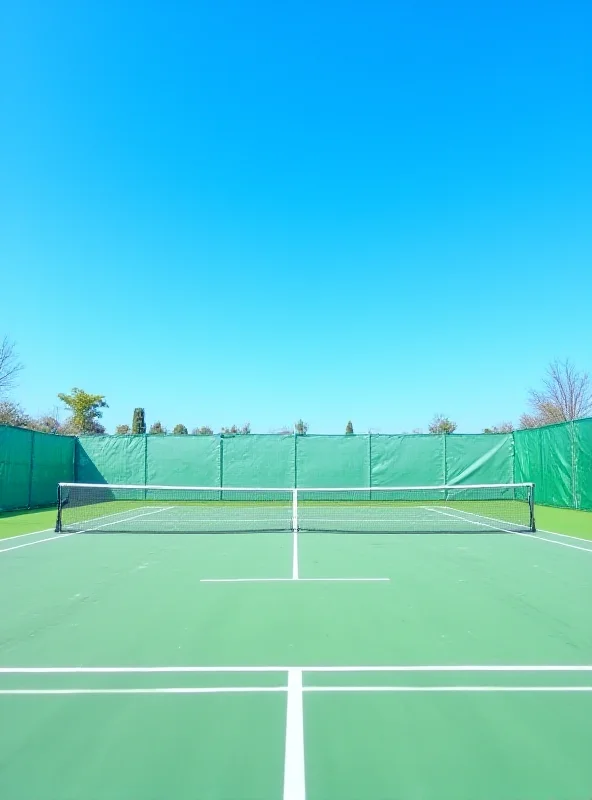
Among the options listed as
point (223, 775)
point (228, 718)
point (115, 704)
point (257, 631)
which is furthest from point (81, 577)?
point (223, 775)

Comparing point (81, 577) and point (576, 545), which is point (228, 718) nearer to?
point (81, 577)

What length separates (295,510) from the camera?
40.0ft

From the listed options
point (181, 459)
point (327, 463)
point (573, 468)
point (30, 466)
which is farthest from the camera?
point (181, 459)

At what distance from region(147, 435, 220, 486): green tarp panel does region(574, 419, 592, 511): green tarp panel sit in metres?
Result: 11.6

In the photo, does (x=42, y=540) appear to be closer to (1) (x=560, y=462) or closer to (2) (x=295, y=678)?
(2) (x=295, y=678)

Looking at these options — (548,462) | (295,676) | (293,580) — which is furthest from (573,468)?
(295,676)

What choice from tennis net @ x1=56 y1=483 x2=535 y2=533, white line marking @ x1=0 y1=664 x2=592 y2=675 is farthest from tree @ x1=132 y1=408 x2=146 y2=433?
white line marking @ x1=0 y1=664 x2=592 y2=675

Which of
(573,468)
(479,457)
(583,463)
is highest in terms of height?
(479,457)

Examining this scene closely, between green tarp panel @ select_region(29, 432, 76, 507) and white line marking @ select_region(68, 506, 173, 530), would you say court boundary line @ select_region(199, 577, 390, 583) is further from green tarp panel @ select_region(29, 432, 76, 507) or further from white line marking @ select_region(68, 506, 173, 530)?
green tarp panel @ select_region(29, 432, 76, 507)

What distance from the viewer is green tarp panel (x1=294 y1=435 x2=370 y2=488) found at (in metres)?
21.7

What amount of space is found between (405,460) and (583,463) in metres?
6.39

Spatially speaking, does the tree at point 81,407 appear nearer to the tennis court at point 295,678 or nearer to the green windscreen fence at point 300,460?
the green windscreen fence at point 300,460

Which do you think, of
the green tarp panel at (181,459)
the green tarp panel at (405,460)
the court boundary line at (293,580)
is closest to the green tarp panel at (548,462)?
the green tarp panel at (405,460)

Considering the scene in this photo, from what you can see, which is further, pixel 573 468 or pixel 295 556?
pixel 573 468
